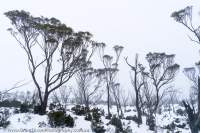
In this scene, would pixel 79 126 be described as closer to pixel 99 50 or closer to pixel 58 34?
pixel 58 34

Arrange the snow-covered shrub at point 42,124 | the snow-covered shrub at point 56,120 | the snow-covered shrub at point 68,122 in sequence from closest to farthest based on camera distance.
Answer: the snow-covered shrub at point 42,124 → the snow-covered shrub at point 56,120 → the snow-covered shrub at point 68,122

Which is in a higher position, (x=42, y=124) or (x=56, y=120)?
(x=56, y=120)

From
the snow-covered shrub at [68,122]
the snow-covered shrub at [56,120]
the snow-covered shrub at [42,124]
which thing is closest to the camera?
the snow-covered shrub at [42,124]

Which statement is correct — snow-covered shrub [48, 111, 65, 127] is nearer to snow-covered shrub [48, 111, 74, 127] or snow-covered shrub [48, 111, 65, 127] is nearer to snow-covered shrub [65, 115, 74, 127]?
snow-covered shrub [48, 111, 74, 127]

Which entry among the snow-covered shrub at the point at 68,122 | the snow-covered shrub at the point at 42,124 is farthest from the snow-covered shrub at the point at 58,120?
the snow-covered shrub at the point at 42,124

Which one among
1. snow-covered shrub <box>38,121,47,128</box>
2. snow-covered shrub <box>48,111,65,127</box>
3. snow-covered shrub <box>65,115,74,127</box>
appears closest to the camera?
snow-covered shrub <box>38,121,47,128</box>

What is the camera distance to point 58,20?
1639cm

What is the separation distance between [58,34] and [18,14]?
116 inches

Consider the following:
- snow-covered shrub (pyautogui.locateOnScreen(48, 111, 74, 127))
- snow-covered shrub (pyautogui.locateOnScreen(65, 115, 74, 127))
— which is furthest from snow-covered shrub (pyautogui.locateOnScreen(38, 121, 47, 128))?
snow-covered shrub (pyautogui.locateOnScreen(65, 115, 74, 127))

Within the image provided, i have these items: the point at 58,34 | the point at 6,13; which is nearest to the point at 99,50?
the point at 58,34

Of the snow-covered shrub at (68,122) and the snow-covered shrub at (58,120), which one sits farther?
the snow-covered shrub at (68,122)

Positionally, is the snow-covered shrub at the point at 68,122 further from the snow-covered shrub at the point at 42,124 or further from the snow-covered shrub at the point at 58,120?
the snow-covered shrub at the point at 42,124

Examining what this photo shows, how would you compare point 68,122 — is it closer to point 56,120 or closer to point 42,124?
point 56,120

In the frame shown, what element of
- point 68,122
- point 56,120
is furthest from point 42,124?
point 68,122
